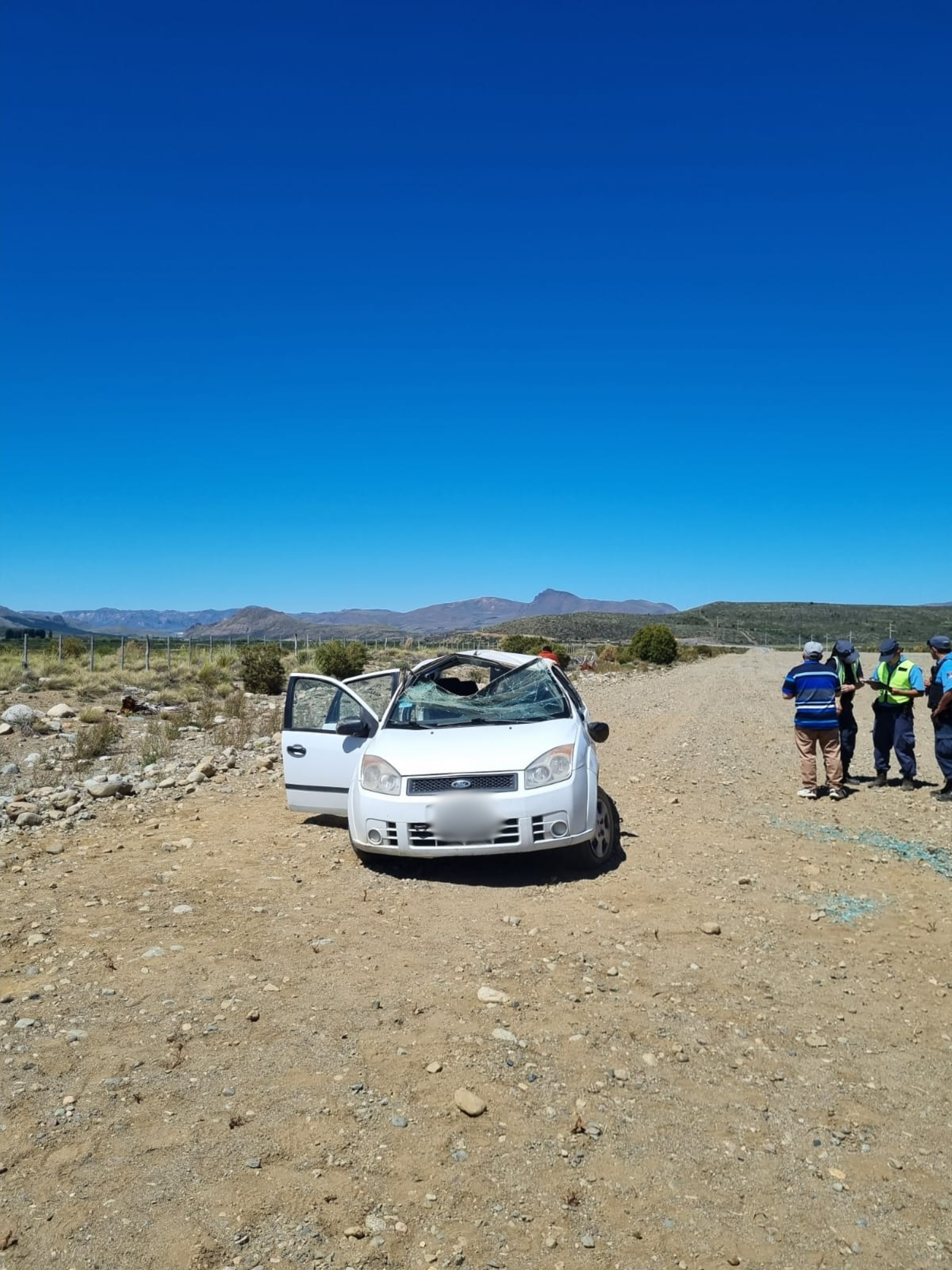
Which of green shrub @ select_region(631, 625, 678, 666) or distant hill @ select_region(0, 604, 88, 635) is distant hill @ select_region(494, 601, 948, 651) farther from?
distant hill @ select_region(0, 604, 88, 635)

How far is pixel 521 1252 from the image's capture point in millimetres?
2719

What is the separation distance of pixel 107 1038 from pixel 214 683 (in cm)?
2621

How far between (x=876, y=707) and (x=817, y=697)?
1.25 metres

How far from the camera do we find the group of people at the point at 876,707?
9.33 metres

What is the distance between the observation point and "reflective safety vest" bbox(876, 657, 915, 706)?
32.0 ft

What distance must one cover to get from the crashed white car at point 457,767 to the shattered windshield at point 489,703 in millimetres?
13

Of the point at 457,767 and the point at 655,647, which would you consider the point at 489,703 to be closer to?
the point at 457,767

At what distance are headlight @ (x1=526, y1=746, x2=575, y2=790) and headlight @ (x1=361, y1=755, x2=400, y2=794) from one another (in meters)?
0.96

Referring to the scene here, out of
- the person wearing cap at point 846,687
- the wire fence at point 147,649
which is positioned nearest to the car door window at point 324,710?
the person wearing cap at point 846,687

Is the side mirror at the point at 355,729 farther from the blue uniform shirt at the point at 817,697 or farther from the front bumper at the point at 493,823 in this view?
the blue uniform shirt at the point at 817,697

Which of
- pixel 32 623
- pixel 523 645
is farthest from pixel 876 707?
pixel 32 623

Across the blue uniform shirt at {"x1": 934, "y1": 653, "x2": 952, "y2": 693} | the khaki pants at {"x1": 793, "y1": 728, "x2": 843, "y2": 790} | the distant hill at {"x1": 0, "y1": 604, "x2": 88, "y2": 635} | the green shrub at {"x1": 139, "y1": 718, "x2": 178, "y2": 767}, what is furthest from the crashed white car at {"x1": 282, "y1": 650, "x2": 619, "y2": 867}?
the distant hill at {"x1": 0, "y1": 604, "x2": 88, "y2": 635}

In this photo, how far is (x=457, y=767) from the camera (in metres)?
6.24

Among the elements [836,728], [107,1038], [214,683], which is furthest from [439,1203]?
[214,683]
